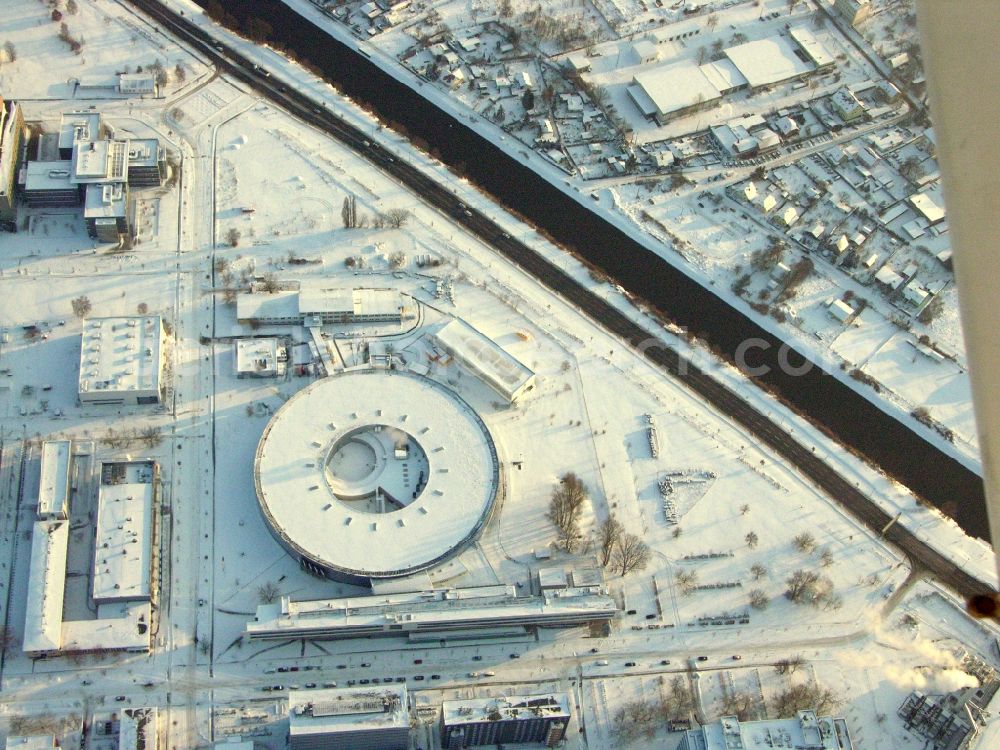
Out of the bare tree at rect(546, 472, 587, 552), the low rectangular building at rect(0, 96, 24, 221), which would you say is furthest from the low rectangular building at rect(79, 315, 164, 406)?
the bare tree at rect(546, 472, 587, 552)

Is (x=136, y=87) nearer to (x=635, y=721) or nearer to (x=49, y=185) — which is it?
(x=49, y=185)

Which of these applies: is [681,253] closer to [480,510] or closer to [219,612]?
[480,510]

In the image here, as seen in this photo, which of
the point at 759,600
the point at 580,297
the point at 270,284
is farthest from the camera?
the point at 580,297

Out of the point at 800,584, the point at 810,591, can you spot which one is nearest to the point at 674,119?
the point at 800,584

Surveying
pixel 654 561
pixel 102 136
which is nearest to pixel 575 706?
pixel 654 561

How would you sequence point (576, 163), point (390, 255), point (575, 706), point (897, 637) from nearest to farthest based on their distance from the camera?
1. point (575, 706)
2. point (897, 637)
3. point (390, 255)
4. point (576, 163)

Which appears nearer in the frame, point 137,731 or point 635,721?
point 137,731

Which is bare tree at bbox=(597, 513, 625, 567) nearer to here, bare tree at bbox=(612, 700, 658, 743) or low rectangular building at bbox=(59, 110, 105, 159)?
bare tree at bbox=(612, 700, 658, 743)
